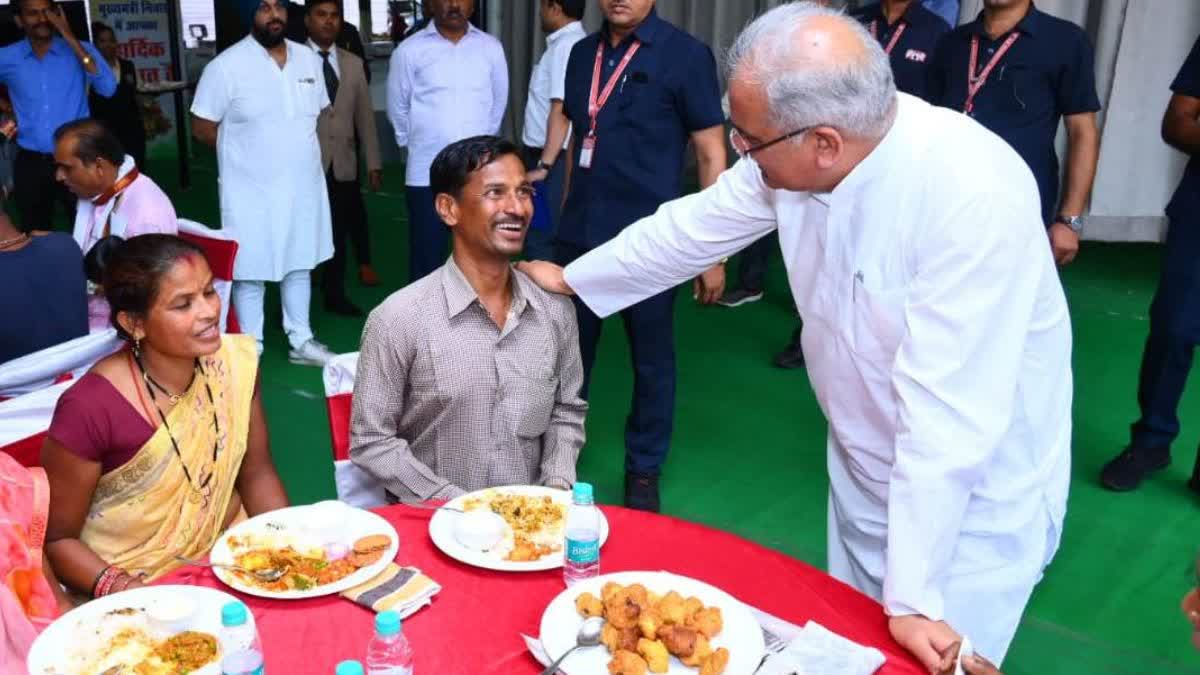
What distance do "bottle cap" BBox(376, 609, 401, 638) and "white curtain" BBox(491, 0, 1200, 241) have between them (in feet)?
23.5

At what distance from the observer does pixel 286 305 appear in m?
5.18

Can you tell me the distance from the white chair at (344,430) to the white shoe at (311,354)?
2.68m

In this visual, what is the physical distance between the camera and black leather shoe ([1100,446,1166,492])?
395cm

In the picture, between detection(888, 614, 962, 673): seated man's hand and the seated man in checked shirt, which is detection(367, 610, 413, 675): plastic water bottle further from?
the seated man in checked shirt

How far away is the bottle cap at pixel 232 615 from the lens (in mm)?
1542

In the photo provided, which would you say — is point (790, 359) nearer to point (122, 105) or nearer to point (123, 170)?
point (123, 170)

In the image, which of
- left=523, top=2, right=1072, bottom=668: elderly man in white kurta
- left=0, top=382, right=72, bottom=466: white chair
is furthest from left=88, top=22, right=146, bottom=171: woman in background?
left=523, top=2, right=1072, bottom=668: elderly man in white kurta

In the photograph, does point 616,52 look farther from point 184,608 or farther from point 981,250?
point 184,608

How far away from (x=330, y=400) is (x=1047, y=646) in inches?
80.8

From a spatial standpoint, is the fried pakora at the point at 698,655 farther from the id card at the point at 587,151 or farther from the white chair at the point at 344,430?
the id card at the point at 587,151

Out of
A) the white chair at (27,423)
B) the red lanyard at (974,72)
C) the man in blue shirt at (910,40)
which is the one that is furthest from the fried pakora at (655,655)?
the man in blue shirt at (910,40)

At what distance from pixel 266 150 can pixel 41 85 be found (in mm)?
2259

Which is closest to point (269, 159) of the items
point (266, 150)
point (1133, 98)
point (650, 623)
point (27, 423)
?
point (266, 150)

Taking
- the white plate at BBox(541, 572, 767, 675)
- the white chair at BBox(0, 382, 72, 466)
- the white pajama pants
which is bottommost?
the white pajama pants
